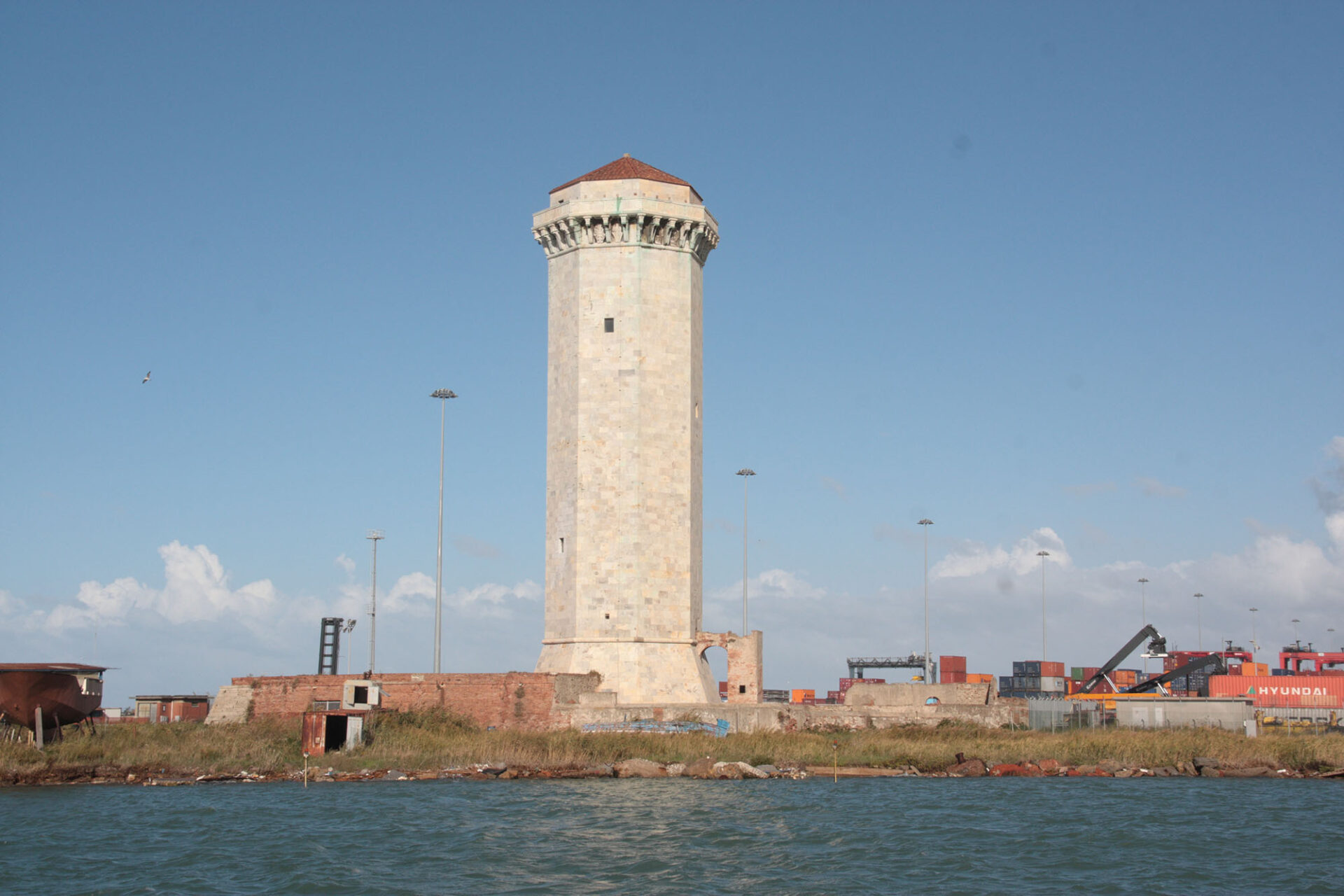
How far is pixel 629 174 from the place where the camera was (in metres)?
45.9

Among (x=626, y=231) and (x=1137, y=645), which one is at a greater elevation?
(x=626, y=231)

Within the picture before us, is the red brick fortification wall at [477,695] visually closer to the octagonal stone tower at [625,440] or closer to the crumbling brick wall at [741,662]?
the octagonal stone tower at [625,440]

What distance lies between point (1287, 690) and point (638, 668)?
43.2m

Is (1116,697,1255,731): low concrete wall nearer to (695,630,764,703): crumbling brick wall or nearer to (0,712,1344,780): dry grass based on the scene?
(0,712,1344,780): dry grass

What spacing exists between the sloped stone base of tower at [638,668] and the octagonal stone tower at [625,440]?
5 centimetres

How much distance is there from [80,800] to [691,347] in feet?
76.3

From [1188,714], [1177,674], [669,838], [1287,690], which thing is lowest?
[669,838]

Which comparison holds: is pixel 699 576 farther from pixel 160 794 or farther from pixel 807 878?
pixel 807 878

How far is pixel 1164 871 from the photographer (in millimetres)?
24172

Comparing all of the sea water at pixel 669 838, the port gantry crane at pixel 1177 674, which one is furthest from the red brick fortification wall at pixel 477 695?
the port gantry crane at pixel 1177 674

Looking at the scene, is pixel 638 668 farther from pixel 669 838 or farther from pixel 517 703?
pixel 669 838

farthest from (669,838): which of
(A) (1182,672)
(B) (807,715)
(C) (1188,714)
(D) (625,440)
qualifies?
(A) (1182,672)

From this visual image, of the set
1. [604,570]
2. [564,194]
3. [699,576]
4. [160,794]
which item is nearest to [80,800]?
[160,794]

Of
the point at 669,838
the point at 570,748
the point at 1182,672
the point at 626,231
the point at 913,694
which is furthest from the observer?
the point at 1182,672
